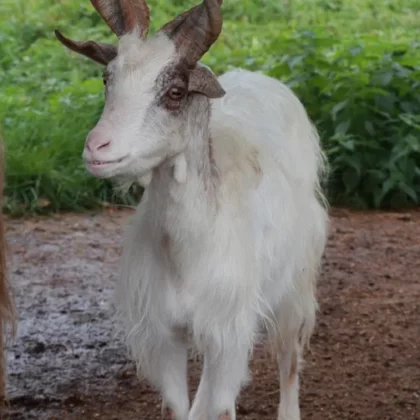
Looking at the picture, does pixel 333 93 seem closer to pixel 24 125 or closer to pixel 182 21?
pixel 24 125

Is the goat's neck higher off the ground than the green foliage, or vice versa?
the goat's neck

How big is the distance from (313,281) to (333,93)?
4.10 metres

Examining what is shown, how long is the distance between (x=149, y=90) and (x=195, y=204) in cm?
47

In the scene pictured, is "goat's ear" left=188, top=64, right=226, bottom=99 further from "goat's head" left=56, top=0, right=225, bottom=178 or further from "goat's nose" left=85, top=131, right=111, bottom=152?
"goat's nose" left=85, top=131, right=111, bottom=152

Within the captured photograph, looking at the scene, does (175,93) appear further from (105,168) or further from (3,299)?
(3,299)

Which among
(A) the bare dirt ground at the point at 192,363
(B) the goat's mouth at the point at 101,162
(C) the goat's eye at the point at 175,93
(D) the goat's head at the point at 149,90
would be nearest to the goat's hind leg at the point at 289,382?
(A) the bare dirt ground at the point at 192,363

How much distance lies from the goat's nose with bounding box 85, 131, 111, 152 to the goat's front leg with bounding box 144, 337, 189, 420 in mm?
896

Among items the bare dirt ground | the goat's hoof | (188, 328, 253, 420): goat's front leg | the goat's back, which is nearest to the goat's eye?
the goat's back

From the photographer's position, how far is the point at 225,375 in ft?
13.9

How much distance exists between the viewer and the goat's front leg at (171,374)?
4.26m

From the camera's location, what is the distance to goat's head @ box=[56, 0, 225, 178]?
3.66 metres

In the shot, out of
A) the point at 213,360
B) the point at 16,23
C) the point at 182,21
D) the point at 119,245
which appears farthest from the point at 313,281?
the point at 16,23

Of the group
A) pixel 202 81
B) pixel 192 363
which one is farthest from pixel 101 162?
pixel 192 363

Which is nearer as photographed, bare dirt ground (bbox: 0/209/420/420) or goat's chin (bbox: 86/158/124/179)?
goat's chin (bbox: 86/158/124/179)
